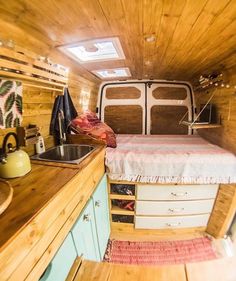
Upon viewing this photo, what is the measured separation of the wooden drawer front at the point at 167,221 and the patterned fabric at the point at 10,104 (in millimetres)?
1595

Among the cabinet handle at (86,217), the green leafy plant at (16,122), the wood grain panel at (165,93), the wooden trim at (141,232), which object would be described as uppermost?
the wood grain panel at (165,93)

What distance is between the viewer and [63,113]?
1945 mm

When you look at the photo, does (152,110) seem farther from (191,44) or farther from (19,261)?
(19,261)

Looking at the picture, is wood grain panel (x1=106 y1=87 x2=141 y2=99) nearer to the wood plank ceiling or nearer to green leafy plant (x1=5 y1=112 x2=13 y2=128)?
the wood plank ceiling

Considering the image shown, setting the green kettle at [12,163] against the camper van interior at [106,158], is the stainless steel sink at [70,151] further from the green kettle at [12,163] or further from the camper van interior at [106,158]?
the green kettle at [12,163]

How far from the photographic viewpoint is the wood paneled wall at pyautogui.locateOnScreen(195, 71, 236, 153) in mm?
2012

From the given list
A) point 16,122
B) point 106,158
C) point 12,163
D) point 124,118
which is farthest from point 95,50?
point 124,118

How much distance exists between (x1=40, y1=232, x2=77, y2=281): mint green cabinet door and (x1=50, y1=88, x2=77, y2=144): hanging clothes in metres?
1.10

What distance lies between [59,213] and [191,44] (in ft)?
5.12

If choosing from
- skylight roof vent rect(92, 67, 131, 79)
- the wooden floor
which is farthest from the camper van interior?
skylight roof vent rect(92, 67, 131, 79)

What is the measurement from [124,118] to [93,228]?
2.16 metres

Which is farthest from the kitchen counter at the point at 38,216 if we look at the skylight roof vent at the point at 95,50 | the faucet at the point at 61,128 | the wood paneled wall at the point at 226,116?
the wood paneled wall at the point at 226,116

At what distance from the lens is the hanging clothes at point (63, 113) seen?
184cm

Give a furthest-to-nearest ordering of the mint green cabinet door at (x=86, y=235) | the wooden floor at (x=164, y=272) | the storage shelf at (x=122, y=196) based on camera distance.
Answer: the storage shelf at (x=122, y=196) < the mint green cabinet door at (x=86, y=235) < the wooden floor at (x=164, y=272)
